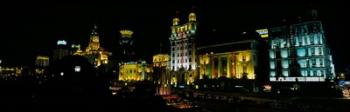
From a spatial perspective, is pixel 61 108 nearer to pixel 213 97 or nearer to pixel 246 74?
pixel 213 97

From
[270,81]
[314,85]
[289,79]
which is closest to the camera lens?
[314,85]

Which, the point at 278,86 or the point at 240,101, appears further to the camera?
the point at 278,86

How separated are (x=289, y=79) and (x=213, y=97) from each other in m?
31.1

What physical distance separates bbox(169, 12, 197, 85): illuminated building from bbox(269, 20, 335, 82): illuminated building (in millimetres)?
31541

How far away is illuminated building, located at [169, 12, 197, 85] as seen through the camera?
94500mm

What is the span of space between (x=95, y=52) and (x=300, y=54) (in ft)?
456

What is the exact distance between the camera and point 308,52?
62.0m

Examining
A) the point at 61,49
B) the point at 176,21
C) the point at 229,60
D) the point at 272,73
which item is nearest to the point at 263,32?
the point at 229,60

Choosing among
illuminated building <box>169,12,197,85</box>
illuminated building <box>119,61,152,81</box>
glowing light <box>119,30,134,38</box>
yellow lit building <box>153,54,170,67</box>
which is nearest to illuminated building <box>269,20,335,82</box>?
illuminated building <box>169,12,197,85</box>

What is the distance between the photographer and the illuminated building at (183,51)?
310 ft

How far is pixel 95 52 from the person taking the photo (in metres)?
174

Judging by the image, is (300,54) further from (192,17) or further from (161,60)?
(161,60)

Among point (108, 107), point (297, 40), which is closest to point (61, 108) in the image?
point (108, 107)

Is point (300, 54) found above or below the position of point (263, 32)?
below
